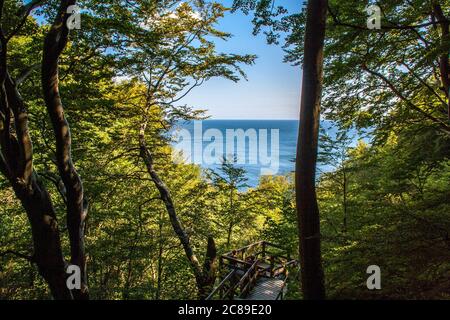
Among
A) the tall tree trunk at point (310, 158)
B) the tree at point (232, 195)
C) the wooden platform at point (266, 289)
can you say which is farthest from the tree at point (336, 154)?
the tall tree trunk at point (310, 158)

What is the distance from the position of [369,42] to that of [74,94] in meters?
7.12

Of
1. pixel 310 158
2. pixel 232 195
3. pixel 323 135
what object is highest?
pixel 323 135

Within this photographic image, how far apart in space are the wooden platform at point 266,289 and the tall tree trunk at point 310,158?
16.9 ft

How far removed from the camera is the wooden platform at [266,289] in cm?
847

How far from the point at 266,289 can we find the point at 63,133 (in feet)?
25.7

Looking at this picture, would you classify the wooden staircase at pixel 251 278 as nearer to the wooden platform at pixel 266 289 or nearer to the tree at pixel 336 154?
the wooden platform at pixel 266 289

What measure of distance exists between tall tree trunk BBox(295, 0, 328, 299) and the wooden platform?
5.16m

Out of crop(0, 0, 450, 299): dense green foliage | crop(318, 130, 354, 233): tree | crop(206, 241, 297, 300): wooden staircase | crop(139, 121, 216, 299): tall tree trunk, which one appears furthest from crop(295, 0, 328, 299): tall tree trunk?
crop(318, 130, 354, 233): tree

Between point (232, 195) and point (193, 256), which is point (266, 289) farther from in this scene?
point (232, 195)

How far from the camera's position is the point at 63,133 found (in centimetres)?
412

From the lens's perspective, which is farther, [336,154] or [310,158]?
[336,154]

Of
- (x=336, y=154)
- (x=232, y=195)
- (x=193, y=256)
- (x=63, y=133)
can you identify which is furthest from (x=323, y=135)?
(x=63, y=133)

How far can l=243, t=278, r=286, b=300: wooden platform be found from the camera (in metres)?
8.47
